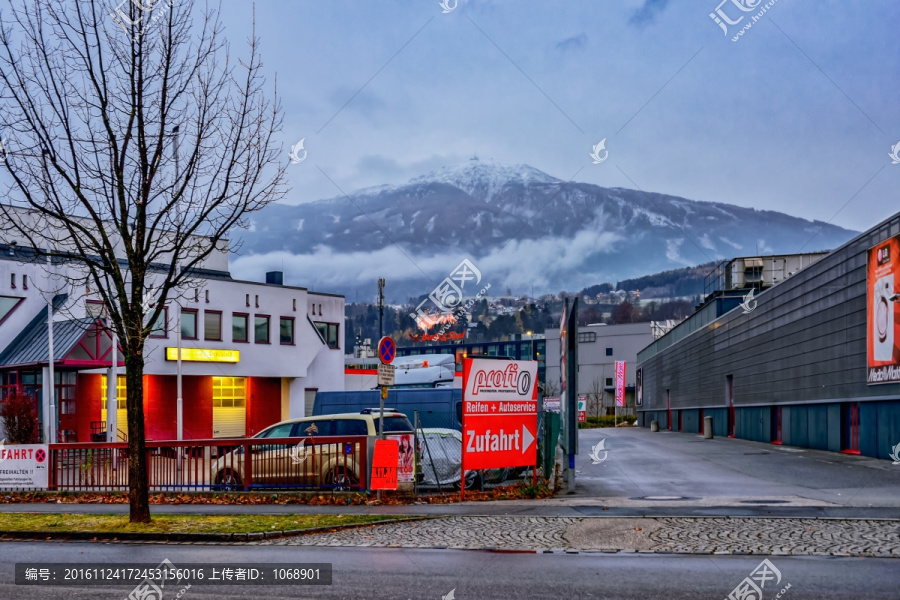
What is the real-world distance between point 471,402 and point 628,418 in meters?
91.3

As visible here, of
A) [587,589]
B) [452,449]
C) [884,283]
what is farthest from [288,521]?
[884,283]

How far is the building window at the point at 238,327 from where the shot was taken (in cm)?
5241

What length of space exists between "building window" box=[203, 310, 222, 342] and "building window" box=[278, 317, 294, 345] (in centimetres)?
440

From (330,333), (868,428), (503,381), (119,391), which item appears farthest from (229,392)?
(503,381)

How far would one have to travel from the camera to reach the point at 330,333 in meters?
60.7

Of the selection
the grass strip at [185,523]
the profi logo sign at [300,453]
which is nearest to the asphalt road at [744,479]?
the grass strip at [185,523]

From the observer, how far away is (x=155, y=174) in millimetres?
15359

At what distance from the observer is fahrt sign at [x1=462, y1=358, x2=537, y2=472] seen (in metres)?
18.0

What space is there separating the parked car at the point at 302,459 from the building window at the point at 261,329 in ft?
109

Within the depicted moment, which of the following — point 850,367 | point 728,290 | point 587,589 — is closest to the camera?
point 587,589

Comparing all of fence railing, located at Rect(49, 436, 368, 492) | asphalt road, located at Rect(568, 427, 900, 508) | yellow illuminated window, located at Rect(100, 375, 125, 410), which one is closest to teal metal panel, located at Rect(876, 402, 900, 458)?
asphalt road, located at Rect(568, 427, 900, 508)

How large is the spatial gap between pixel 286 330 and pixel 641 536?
147ft

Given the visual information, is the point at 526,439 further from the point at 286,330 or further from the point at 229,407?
the point at 286,330

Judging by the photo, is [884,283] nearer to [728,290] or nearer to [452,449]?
[452,449]
